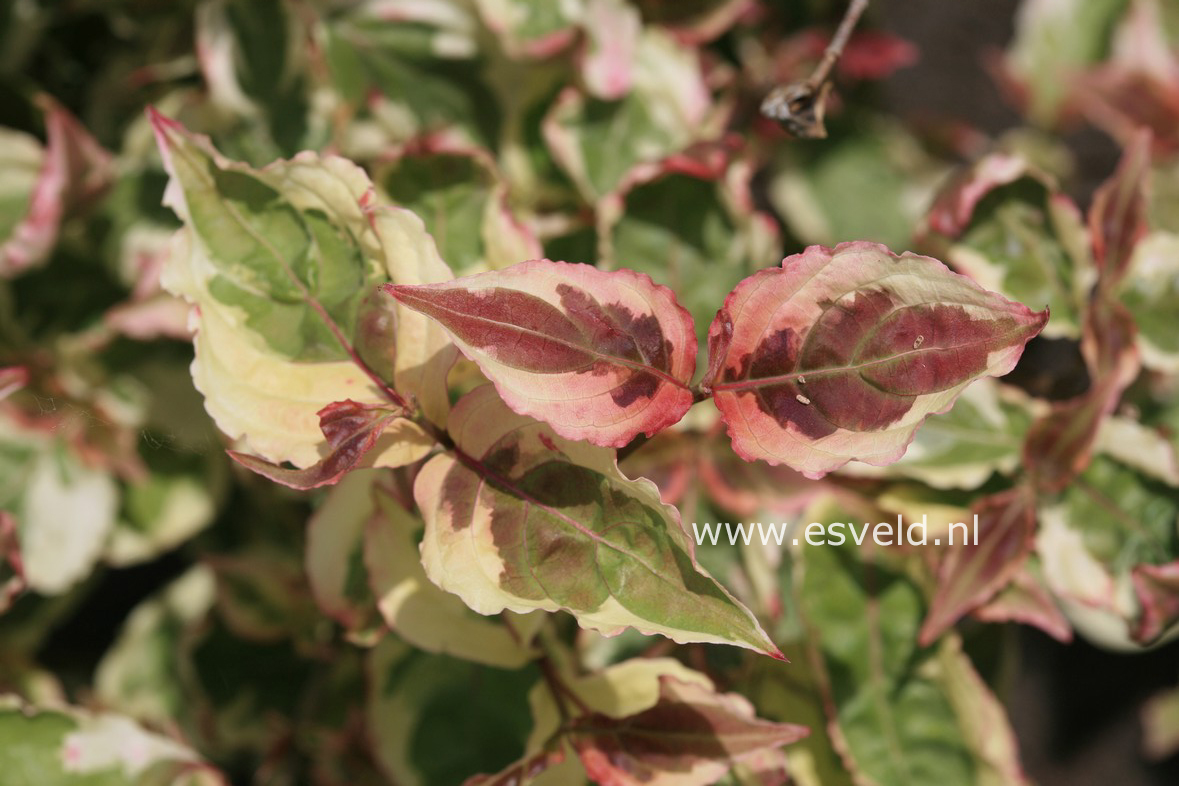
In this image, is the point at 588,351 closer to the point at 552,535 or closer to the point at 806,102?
the point at 552,535

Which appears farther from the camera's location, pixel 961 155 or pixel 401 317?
pixel 961 155

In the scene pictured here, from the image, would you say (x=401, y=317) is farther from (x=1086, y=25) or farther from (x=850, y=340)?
(x=1086, y=25)

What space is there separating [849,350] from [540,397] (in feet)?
0.63

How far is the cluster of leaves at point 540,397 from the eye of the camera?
603mm

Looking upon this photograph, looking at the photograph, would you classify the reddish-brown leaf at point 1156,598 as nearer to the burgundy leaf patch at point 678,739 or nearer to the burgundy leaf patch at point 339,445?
the burgundy leaf patch at point 678,739

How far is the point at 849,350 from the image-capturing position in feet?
1.98

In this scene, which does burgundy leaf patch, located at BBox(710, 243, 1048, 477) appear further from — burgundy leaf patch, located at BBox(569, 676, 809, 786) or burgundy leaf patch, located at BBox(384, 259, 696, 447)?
burgundy leaf patch, located at BBox(569, 676, 809, 786)

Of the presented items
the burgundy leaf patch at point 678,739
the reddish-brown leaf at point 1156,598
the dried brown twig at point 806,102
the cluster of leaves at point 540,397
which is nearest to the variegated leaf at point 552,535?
the cluster of leaves at point 540,397

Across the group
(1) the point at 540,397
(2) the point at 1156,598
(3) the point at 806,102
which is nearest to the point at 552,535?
(1) the point at 540,397

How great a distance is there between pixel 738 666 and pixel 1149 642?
36cm

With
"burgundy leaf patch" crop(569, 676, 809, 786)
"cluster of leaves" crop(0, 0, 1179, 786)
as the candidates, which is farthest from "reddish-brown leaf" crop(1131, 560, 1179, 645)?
"burgundy leaf patch" crop(569, 676, 809, 786)

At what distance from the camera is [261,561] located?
1.03m

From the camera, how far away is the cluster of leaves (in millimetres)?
603

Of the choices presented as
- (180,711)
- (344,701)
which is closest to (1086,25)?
(344,701)
